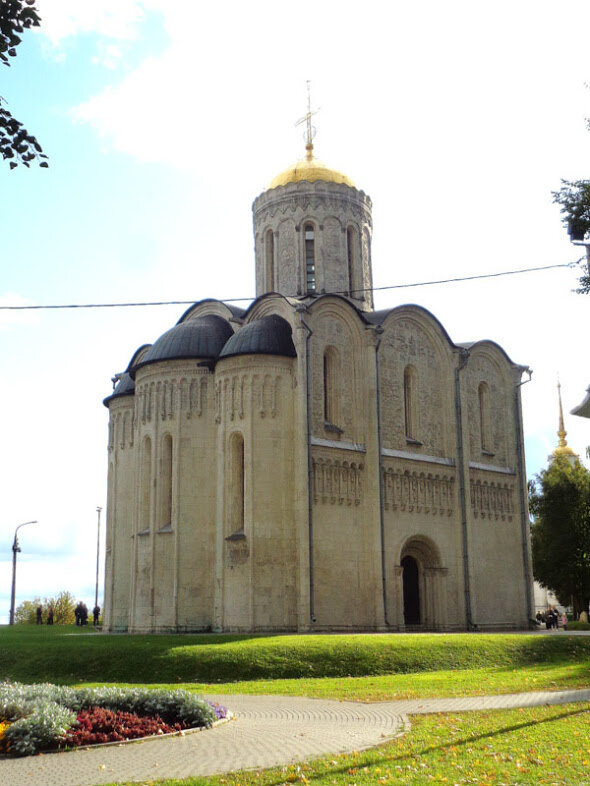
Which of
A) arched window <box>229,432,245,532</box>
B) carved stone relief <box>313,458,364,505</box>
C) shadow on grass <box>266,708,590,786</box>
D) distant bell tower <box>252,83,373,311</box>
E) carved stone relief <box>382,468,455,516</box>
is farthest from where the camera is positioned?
distant bell tower <box>252,83,373,311</box>

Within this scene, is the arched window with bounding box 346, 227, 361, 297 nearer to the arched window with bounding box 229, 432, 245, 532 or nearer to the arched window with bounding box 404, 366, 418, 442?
the arched window with bounding box 404, 366, 418, 442

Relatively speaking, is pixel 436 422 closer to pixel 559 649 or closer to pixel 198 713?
pixel 559 649

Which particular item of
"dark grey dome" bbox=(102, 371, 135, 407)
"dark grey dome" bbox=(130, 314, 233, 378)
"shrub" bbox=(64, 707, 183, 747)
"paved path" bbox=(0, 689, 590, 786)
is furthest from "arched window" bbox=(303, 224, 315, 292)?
"shrub" bbox=(64, 707, 183, 747)

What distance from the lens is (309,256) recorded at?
33.8 m

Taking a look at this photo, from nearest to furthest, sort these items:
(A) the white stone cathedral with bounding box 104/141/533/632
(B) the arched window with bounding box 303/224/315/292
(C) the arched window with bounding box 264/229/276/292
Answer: (A) the white stone cathedral with bounding box 104/141/533/632 → (B) the arched window with bounding box 303/224/315/292 → (C) the arched window with bounding box 264/229/276/292

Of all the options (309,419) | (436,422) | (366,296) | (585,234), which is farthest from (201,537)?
(585,234)

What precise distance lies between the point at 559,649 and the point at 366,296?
52.3ft

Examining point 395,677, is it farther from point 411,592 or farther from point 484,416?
point 484,416

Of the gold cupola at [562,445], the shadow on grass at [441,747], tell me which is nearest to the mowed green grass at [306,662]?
the shadow on grass at [441,747]

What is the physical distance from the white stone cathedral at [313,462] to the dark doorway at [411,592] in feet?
0.18

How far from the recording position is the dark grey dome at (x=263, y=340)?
91.7 feet

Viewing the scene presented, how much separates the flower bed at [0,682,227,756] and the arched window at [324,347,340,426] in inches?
683

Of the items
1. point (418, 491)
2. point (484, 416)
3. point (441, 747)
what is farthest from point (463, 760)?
point (484, 416)

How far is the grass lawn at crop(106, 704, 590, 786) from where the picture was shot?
26.3 feet
